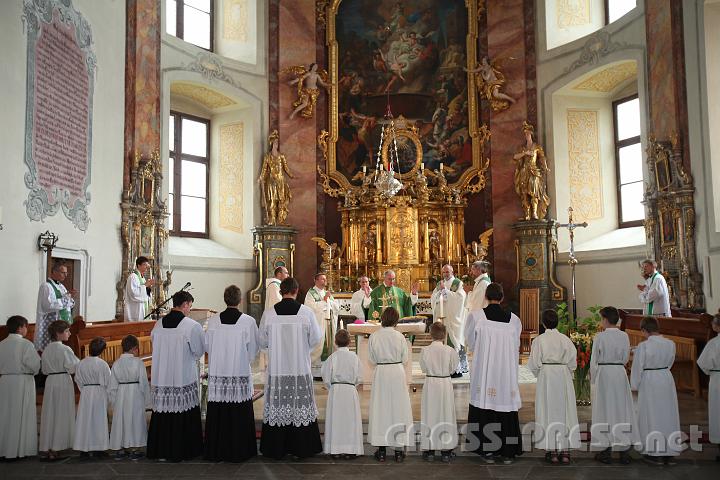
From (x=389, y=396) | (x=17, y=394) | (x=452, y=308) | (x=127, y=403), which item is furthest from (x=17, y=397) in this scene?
(x=452, y=308)

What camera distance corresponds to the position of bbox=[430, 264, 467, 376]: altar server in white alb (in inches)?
410

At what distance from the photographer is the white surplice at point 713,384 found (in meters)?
6.05

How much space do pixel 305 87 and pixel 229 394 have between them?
11708 millimetres

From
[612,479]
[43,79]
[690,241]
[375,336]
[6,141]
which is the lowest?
[612,479]

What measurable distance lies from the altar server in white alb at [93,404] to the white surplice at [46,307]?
9.13 feet

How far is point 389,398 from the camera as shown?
6363 mm

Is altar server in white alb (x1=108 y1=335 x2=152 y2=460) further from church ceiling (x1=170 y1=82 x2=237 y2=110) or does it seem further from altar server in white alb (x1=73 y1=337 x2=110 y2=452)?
church ceiling (x1=170 y1=82 x2=237 y2=110)

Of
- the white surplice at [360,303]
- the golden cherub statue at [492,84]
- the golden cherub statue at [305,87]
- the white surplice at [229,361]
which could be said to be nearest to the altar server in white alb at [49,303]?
the white surplice at [229,361]

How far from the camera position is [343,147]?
16984 mm

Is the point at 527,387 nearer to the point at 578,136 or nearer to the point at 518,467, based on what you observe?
the point at 518,467

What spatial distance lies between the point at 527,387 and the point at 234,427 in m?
4.59

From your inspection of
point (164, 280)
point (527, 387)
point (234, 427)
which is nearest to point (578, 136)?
point (527, 387)

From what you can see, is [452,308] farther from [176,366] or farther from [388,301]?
[176,366]

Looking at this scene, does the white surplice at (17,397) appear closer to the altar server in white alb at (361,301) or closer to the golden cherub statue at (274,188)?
the altar server in white alb at (361,301)
